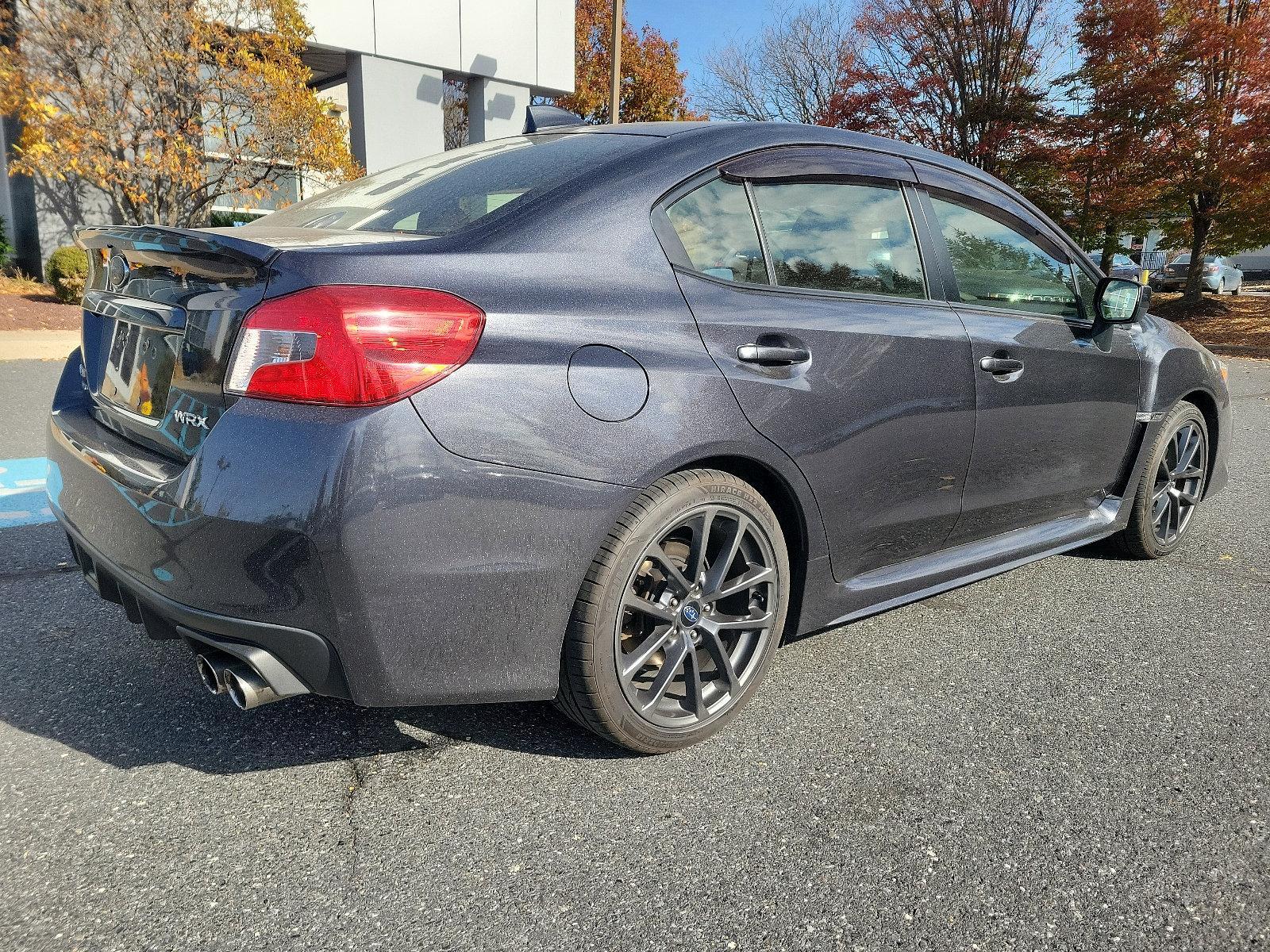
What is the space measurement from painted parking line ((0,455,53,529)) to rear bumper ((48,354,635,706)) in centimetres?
229

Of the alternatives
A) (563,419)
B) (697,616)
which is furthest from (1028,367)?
(563,419)

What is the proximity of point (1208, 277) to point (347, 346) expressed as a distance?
109ft

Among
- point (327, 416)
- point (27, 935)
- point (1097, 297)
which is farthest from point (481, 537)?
point (1097, 297)

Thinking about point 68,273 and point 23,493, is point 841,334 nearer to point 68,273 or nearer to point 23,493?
point 23,493

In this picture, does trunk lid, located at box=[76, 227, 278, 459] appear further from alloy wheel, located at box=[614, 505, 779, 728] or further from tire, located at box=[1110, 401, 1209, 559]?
tire, located at box=[1110, 401, 1209, 559]

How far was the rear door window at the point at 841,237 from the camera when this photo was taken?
9.06 ft

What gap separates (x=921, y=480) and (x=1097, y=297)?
1.41m

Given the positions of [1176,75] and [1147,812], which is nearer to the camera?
[1147,812]

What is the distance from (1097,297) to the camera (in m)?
3.78

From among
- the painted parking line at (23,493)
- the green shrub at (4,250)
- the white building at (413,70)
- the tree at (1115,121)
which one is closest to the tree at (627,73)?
the white building at (413,70)

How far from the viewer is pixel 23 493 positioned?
15.8 ft

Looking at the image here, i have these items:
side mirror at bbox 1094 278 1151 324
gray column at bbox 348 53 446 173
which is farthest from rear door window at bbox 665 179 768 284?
gray column at bbox 348 53 446 173

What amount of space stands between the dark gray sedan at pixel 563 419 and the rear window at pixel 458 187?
19mm

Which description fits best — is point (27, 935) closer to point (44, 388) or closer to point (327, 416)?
point (327, 416)
